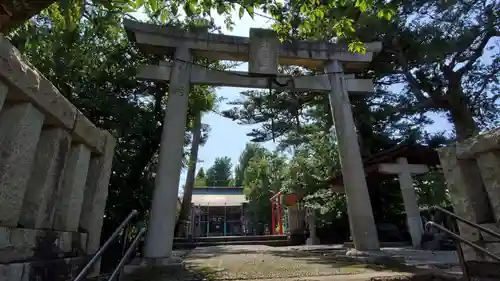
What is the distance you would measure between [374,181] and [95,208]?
1120 cm

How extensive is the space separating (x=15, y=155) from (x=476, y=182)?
12.0ft

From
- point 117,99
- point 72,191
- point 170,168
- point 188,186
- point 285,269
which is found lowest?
point 285,269

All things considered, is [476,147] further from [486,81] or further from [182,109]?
[486,81]

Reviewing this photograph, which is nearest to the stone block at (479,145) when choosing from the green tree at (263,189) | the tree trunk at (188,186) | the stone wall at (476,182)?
the stone wall at (476,182)

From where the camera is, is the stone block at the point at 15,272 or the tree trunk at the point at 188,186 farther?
the tree trunk at the point at 188,186

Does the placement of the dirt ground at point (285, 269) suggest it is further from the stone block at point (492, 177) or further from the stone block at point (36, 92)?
the stone block at point (36, 92)

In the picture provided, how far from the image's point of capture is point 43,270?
79.5 inches

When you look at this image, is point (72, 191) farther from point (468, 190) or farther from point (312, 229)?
point (312, 229)

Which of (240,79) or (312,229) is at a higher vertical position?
(240,79)

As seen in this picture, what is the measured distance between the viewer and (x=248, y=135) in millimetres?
14805

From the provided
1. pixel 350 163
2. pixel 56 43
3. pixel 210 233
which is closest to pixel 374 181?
pixel 350 163

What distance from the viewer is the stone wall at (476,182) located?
2746mm

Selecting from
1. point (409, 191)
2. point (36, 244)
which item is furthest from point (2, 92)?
point (409, 191)

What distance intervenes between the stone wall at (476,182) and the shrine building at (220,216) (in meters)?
20.4
